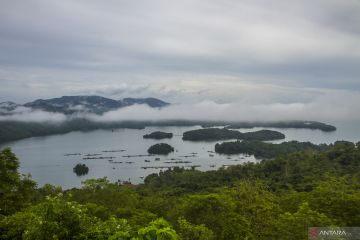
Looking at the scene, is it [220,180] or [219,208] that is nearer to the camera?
[219,208]

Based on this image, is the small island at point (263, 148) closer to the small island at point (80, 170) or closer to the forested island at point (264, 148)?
the forested island at point (264, 148)

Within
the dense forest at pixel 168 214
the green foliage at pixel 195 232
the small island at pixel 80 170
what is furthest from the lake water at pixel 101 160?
the green foliage at pixel 195 232

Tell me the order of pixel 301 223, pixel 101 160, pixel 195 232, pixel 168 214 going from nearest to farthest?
pixel 301 223 → pixel 195 232 → pixel 168 214 → pixel 101 160

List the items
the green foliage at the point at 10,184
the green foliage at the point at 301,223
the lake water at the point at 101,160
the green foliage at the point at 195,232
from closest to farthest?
1. the green foliage at the point at 301,223
2. the green foliage at the point at 195,232
3. the green foliage at the point at 10,184
4. the lake water at the point at 101,160

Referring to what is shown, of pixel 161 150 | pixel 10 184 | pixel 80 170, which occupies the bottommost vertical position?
pixel 80 170

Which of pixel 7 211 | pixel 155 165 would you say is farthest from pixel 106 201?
pixel 155 165

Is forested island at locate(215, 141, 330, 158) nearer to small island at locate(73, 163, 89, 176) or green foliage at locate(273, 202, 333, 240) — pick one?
small island at locate(73, 163, 89, 176)

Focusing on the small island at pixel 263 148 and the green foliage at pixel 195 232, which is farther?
the small island at pixel 263 148

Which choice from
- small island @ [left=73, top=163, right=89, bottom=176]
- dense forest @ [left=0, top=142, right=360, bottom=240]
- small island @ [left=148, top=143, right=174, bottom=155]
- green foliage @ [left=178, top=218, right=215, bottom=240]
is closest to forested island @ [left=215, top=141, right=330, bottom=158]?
small island @ [left=148, top=143, right=174, bottom=155]

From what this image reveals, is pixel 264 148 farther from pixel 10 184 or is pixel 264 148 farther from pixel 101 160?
pixel 10 184

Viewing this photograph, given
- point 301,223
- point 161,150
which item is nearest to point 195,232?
point 301,223

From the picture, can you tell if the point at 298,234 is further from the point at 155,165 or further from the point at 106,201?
the point at 155,165
